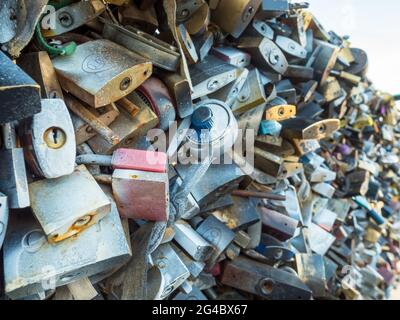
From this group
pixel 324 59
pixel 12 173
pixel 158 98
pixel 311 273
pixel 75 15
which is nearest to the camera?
pixel 12 173

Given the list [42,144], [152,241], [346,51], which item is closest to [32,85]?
[42,144]

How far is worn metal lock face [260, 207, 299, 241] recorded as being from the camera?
1852 mm

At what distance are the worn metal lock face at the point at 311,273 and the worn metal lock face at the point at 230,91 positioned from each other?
92 cm

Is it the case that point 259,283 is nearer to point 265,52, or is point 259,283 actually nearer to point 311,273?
point 311,273

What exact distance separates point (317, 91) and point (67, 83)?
66.8 inches

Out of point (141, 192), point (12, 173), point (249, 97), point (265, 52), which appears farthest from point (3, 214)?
point (265, 52)

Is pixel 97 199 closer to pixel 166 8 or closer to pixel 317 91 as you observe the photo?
pixel 166 8

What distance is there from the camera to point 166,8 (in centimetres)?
133

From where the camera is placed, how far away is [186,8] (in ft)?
4.82

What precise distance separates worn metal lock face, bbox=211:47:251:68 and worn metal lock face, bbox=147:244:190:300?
848mm

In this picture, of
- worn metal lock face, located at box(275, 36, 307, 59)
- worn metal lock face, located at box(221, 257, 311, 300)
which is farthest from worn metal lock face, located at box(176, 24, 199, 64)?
worn metal lock face, located at box(221, 257, 311, 300)

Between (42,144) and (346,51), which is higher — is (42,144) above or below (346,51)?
above

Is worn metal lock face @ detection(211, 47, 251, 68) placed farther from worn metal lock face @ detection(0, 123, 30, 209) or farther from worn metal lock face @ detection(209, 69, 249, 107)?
worn metal lock face @ detection(0, 123, 30, 209)

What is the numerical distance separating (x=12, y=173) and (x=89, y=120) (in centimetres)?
30
